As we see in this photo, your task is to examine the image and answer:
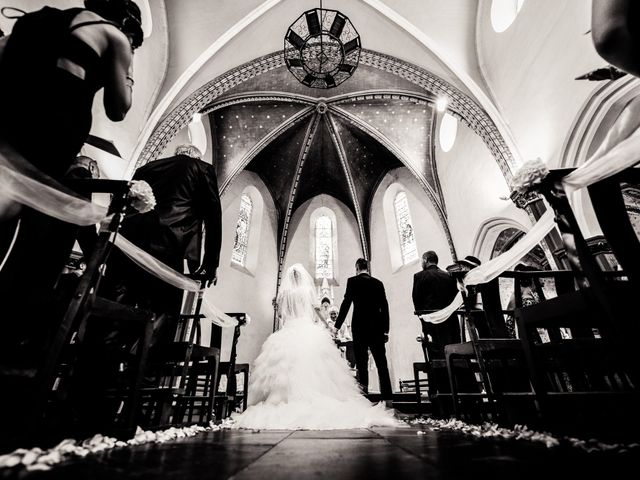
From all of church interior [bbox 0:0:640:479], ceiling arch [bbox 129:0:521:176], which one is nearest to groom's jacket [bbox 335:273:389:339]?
church interior [bbox 0:0:640:479]

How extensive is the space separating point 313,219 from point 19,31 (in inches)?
469

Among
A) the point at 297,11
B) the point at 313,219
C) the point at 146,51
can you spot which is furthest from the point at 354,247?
the point at 146,51

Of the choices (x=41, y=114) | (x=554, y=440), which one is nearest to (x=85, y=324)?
(x=41, y=114)

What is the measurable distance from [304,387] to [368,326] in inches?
44.5

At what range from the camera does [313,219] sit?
1332cm

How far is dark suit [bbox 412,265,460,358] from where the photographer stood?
154 inches

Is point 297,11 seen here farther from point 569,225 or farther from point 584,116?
point 569,225

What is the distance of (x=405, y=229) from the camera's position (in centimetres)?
1138

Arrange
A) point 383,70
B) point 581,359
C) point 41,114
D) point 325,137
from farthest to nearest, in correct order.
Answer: point 325,137 → point 383,70 → point 581,359 → point 41,114

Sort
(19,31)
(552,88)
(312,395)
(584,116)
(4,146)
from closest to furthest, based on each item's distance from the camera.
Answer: (4,146), (19,31), (312,395), (584,116), (552,88)

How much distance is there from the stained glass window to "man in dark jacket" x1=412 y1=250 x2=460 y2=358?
26.0 feet

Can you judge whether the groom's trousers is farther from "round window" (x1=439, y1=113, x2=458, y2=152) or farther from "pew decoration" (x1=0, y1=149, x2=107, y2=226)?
"round window" (x1=439, y1=113, x2=458, y2=152)

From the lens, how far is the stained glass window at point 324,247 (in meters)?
12.3

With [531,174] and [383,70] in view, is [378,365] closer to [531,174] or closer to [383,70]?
[531,174]
